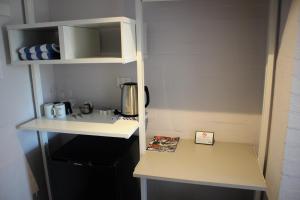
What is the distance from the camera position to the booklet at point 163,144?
191 centimetres

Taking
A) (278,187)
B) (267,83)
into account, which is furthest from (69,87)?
(278,187)

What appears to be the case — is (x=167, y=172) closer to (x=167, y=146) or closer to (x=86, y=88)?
(x=167, y=146)

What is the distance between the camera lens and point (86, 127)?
68.7 inches

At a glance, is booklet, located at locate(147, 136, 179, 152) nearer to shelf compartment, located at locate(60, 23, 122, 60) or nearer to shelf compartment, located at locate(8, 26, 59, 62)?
shelf compartment, located at locate(60, 23, 122, 60)

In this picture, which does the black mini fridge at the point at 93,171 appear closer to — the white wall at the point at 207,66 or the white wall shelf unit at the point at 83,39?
the white wall at the point at 207,66

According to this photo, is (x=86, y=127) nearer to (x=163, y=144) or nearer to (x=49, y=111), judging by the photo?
(x=49, y=111)

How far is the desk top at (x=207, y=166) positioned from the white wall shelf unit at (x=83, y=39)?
2.34ft

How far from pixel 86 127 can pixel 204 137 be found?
0.91 meters

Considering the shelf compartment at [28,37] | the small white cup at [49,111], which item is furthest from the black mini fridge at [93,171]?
the shelf compartment at [28,37]

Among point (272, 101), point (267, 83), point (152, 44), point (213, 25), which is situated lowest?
point (272, 101)

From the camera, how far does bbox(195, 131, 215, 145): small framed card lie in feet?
6.44

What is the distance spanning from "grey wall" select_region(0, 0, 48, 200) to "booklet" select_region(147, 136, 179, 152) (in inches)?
38.3

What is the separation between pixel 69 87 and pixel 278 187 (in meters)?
1.76

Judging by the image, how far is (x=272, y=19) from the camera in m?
1.50
